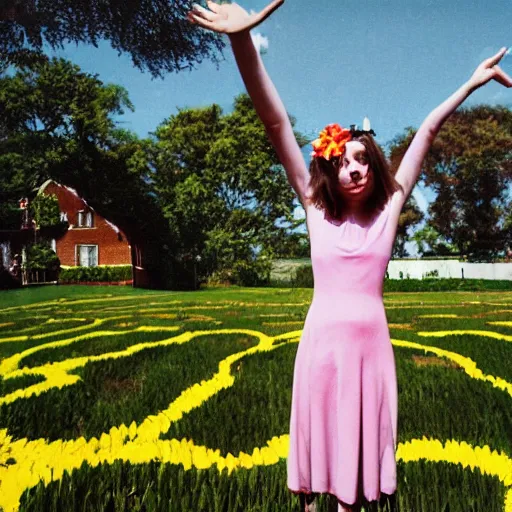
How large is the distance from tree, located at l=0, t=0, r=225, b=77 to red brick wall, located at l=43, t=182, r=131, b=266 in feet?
2.74

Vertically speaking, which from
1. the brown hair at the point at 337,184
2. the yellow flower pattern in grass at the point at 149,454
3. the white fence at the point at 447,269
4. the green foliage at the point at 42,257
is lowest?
the yellow flower pattern in grass at the point at 149,454

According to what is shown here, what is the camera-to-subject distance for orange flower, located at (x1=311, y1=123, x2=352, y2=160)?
3.55 feet

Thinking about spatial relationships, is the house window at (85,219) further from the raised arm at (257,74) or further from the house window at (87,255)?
the raised arm at (257,74)

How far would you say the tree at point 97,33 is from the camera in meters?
2.99

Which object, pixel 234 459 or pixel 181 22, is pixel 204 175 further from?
pixel 234 459

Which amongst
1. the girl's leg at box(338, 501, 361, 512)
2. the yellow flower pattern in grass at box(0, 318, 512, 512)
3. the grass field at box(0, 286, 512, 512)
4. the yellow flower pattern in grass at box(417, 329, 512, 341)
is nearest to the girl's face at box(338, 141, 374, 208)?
the girl's leg at box(338, 501, 361, 512)

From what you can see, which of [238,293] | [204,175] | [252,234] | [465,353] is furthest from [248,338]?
[465,353]

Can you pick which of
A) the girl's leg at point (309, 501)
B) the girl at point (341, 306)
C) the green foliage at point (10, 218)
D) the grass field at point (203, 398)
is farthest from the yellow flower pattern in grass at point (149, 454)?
the green foliage at point (10, 218)

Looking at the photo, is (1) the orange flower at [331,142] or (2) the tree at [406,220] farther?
(2) the tree at [406,220]

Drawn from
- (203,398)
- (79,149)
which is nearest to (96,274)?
(79,149)

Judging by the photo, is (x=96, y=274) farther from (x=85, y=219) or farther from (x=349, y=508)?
(x=349, y=508)

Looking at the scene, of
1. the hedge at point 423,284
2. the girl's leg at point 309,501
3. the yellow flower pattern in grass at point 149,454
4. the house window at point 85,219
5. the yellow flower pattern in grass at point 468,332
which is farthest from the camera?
the hedge at point 423,284

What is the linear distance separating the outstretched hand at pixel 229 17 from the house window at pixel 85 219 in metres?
1.99

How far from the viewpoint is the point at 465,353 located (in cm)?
266
